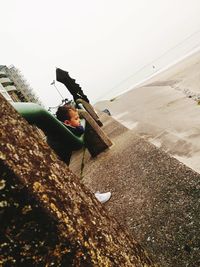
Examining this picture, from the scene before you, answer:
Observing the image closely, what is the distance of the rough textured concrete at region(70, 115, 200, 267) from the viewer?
2.09 meters

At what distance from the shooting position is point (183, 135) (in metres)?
12.0

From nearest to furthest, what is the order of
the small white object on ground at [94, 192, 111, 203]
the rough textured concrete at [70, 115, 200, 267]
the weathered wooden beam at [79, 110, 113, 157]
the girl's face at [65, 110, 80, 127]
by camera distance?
the rough textured concrete at [70, 115, 200, 267]
the girl's face at [65, 110, 80, 127]
the small white object on ground at [94, 192, 111, 203]
the weathered wooden beam at [79, 110, 113, 157]

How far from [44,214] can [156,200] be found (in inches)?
77.2

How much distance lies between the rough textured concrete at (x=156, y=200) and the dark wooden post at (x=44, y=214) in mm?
1142

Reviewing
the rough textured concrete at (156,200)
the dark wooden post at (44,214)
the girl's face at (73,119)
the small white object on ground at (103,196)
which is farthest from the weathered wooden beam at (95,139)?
the dark wooden post at (44,214)

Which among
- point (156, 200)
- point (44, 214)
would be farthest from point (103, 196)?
point (44, 214)

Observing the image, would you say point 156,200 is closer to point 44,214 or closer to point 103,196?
point 103,196

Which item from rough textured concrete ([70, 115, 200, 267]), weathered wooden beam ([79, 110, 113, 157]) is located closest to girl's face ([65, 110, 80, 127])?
rough textured concrete ([70, 115, 200, 267])

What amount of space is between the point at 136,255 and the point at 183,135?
Answer: 448 inches

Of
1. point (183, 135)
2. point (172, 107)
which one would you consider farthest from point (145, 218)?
point (172, 107)

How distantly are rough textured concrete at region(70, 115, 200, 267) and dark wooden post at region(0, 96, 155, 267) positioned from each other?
1142 millimetres

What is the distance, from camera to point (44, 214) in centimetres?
81

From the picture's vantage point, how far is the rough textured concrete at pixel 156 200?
2086 mm

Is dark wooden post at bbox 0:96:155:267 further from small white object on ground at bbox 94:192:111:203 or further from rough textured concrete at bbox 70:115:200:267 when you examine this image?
small white object on ground at bbox 94:192:111:203
